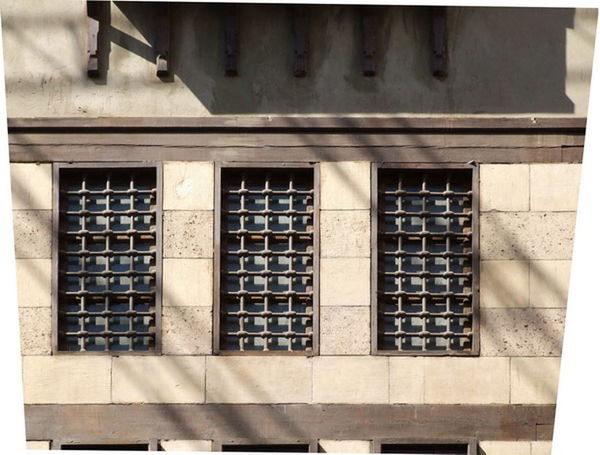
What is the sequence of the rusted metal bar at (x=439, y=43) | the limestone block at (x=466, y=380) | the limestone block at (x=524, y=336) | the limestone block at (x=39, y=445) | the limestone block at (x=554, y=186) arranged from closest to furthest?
the limestone block at (x=39, y=445) < the limestone block at (x=466, y=380) < the limestone block at (x=524, y=336) < the limestone block at (x=554, y=186) < the rusted metal bar at (x=439, y=43)

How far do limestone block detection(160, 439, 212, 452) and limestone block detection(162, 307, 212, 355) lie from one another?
0.86 metres

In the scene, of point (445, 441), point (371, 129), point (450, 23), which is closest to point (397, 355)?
point (445, 441)

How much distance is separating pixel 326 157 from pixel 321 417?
8.54ft

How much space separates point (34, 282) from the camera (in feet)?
32.8

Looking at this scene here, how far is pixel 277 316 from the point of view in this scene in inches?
402

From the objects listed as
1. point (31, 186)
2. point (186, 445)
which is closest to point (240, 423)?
Answer: point (186, 445)

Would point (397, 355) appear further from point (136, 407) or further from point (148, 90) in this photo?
point (148, 90)

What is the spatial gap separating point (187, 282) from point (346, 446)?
2250mm

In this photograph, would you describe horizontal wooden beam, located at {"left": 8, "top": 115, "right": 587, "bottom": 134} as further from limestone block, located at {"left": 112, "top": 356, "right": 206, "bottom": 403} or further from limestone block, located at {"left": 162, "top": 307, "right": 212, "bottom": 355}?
limestone block, located at {"left": 112, "top": 356, "right": 206, "bottom": 403}

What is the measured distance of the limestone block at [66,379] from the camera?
9.83 meters

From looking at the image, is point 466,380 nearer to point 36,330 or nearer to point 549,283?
point 549,283

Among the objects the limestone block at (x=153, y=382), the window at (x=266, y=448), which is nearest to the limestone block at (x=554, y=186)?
the window at (x=266, y=448)

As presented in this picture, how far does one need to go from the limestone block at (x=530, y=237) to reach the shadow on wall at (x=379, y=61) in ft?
3.67

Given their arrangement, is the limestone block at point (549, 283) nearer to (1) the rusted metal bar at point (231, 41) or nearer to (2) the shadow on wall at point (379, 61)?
(2) the shadow on wall at point (379, 61)
